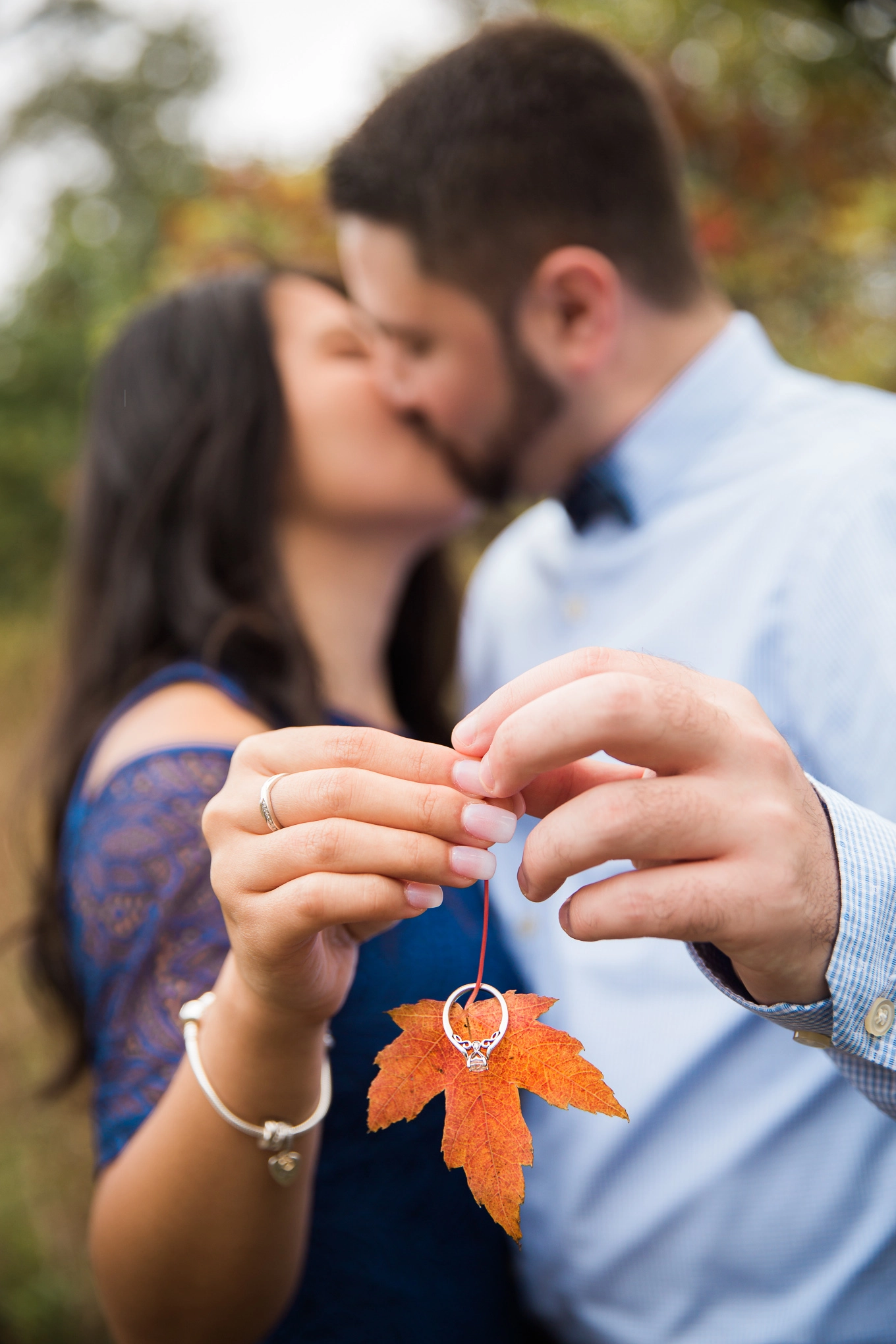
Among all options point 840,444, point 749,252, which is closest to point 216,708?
point 840,444

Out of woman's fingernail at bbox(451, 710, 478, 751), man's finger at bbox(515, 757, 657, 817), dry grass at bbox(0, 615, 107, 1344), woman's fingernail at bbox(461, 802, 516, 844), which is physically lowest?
dry grass at bbox(0, 615, 107, 1344)

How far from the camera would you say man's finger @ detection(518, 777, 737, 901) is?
0.83 m

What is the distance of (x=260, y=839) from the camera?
96 cm

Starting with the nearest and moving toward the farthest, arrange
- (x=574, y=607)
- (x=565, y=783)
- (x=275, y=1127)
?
(x=565, y=783), (x=275, y=1127), (x=574, y=607)

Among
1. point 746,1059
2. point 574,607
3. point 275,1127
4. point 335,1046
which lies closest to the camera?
point 275,1127

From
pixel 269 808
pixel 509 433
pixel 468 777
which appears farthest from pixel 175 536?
pixel 468 777

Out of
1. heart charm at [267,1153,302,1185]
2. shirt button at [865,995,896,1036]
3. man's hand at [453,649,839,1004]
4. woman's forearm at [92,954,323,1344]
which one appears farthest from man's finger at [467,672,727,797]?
heart charm at [267,1153,302,1185]

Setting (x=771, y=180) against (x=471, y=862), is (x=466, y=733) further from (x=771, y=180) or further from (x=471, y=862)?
(x=771, y=180)

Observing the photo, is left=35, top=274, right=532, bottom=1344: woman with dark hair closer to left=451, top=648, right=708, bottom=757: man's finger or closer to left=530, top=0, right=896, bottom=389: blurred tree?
left=451, top=648, right=708, bottom=757: man's finger

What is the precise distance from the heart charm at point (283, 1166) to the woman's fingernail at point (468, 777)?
0.64m

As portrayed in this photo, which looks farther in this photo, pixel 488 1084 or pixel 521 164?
pixel 521 164

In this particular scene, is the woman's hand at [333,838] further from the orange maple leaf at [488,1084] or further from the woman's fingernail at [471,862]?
the orange maple leaf at [488,1084]

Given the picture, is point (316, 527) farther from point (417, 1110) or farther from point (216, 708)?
point (417, 1110)

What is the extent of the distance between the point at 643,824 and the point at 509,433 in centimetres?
167
